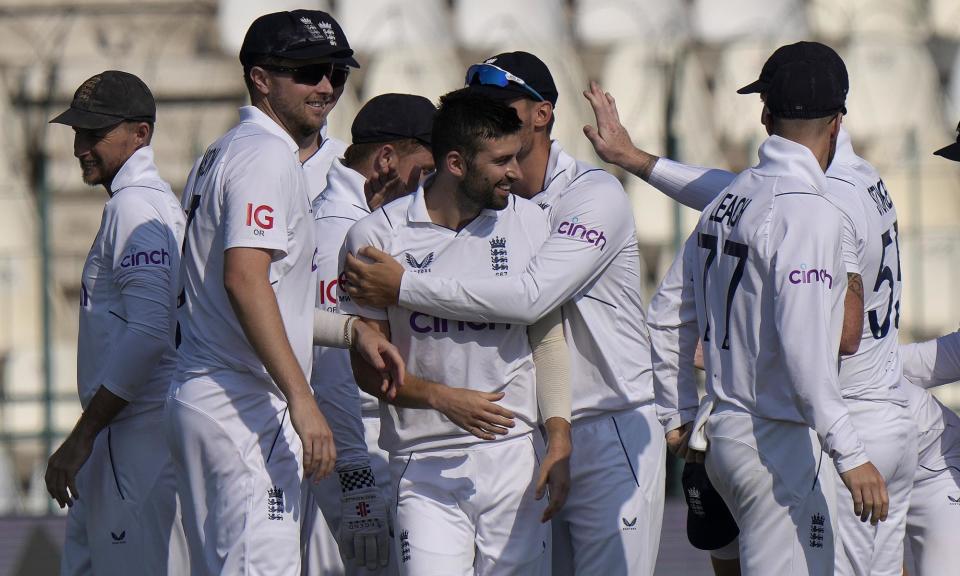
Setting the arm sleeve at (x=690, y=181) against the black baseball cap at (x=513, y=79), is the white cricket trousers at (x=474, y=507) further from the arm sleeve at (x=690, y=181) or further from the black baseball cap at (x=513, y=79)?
the arm sleeve at (x=690, y=181)

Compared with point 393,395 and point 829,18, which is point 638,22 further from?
point 393,395

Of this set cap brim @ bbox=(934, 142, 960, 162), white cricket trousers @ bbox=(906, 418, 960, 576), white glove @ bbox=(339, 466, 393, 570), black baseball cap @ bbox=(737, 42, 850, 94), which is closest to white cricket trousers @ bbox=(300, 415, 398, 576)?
white glove @ bbox=(339, 466, 393, 570)

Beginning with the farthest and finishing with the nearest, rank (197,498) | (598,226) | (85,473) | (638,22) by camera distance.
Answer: (638,22)
(85,473)
(598,226)
(197,498)

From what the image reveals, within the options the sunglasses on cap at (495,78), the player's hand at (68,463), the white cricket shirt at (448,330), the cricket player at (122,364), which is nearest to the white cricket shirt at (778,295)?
the white cricket shirt at (448,330)

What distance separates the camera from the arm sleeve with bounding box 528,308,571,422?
4.05 m

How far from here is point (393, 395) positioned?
394 centimetres

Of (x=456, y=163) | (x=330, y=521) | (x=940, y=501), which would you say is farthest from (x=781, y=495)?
(x=330, y=521)

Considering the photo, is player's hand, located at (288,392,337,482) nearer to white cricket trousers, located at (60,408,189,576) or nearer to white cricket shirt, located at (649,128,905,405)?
white cricket trousers, located at (60,408,189,576)

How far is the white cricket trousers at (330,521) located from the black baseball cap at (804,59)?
5.63ft

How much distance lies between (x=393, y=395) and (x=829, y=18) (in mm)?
7311

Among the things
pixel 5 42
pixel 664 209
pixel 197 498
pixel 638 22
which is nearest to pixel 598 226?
pixel 197 498

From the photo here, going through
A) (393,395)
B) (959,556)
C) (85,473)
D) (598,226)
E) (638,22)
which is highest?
(638,22)

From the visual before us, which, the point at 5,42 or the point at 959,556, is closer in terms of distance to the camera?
the point at 959,556

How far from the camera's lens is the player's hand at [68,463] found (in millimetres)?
4695
